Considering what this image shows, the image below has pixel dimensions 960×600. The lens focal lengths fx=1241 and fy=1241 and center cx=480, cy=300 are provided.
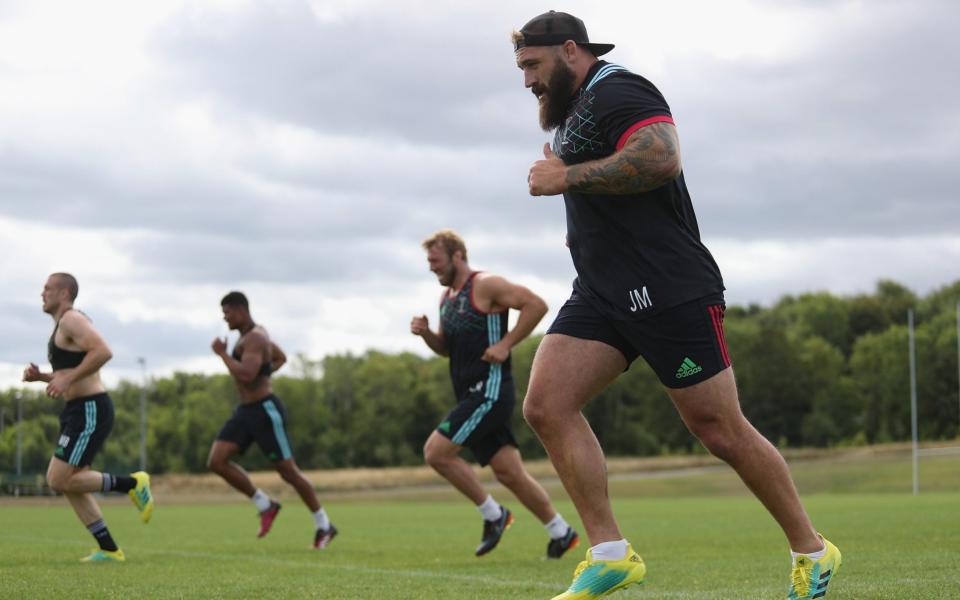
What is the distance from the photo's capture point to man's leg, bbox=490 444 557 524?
10633 millimetres

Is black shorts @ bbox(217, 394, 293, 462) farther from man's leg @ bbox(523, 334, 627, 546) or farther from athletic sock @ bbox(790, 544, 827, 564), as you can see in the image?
athletic sock @ bbox(790, 544, 827, 564)

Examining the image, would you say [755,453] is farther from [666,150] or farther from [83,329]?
[83,329]

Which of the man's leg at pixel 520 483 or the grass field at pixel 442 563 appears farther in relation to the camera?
the man's leg at pixel 520 483

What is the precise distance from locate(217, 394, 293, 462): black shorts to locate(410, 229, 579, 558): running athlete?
9.14ft

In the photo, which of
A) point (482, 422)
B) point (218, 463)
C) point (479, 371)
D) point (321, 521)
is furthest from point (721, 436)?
point (218, 463)

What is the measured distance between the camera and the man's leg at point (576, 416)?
17.3 ft

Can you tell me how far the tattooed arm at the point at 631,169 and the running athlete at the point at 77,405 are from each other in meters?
6.80

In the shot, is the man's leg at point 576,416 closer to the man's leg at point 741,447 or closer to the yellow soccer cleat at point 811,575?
the man's leg at point 741,447

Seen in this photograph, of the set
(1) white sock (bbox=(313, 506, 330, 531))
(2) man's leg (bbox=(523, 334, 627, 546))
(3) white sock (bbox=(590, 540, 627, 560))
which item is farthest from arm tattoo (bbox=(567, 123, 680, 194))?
(1) white sock (bbox=(313, 506, 330, 531))

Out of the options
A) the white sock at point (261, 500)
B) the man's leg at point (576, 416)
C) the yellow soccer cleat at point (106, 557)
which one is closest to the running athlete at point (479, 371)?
the yellow soccer cleat at point (106, 557)

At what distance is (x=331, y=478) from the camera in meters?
Answer: 69.8

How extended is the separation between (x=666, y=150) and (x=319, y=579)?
4579 millimetres

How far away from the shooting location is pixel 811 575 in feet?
17.0

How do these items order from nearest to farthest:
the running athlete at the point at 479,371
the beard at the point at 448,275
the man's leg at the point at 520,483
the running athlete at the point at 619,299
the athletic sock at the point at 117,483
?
the running athlete at the point at 619,299 → the man's leg at the point at 520,483 → the running athlete at the point at 479,371 → the athletic sock at the point at 117,483 → the beard at the point at 448,275
